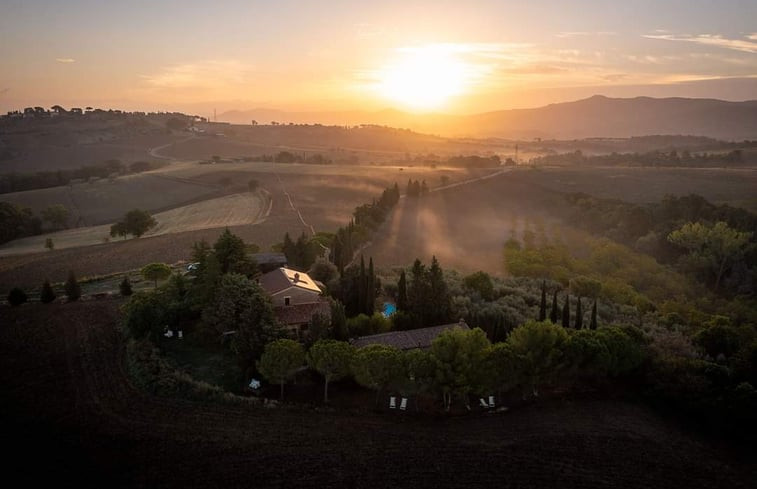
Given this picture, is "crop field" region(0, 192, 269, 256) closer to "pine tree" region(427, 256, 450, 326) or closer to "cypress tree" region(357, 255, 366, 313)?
"cypress tree" region(357, 255, 366, 313)

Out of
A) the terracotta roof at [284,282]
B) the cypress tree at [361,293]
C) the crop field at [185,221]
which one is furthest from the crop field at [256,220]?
the cypress tree at [361,293]

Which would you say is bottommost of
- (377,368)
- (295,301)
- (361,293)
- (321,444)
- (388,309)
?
(321,444)

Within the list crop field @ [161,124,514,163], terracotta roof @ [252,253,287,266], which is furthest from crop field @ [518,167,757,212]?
→ terracotta roof @ [252,253,287,266]

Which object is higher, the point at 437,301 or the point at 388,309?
the point at 437,301

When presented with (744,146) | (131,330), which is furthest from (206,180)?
(744,146)

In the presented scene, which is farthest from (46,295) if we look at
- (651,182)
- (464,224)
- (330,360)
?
(651,182)

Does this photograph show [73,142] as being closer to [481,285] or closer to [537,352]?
[481,285]

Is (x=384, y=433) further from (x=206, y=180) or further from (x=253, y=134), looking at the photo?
(x=253, y=134)
